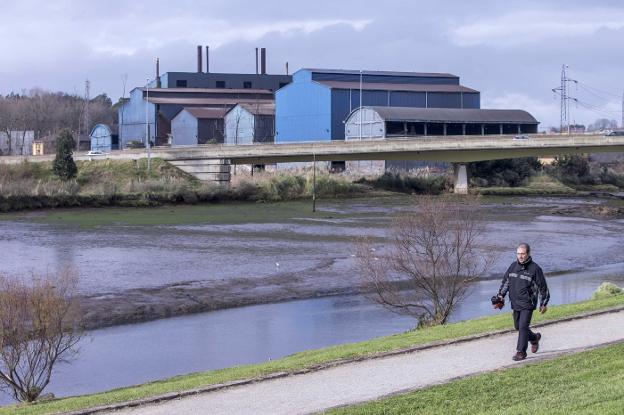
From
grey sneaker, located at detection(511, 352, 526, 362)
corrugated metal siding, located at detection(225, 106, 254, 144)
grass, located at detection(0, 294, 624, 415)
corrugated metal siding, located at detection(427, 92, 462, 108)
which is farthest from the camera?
corrugated metal siding, located at detection(427, 92, 462, 108)

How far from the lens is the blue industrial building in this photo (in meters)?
101

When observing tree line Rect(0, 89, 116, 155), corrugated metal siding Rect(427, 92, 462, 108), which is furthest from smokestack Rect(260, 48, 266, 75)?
corrugated metal siding Rect(427, 92, 462, 108)

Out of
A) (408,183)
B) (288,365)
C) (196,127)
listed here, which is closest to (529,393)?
(288,365)

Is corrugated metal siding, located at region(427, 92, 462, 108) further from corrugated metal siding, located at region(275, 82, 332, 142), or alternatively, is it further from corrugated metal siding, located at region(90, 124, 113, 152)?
corrugated metal siding, located at region(90, 124, 113, 152)

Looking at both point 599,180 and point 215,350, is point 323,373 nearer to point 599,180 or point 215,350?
point 215,350

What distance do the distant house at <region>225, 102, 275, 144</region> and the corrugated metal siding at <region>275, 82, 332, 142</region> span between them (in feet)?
10.1

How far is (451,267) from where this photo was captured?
23.9 meters

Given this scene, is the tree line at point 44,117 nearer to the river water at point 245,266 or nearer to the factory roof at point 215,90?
the factory roof at point 215,90

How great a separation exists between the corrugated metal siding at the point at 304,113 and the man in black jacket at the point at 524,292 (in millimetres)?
85773

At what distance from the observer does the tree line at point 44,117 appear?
141m

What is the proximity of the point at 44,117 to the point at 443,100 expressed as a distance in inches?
2909

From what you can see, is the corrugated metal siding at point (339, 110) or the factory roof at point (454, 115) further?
the corrugated metal siding at point (339, 110)

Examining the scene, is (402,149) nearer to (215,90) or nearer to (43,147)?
(215,90)

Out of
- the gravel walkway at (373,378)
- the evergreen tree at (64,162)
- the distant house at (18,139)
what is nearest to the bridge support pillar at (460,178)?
the evergreen tree at (64,162)
